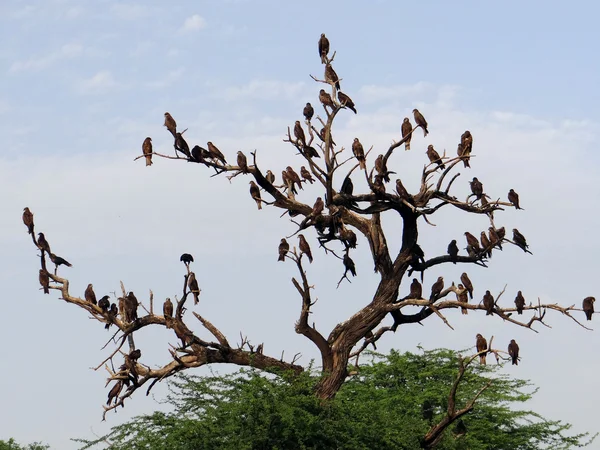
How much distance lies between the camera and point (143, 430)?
56.0 ft

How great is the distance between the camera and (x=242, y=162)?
17.0 meters

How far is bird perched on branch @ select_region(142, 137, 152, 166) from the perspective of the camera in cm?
1716

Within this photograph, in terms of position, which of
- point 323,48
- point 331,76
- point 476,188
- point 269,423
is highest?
point 323,48

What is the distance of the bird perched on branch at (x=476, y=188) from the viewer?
17.6 m

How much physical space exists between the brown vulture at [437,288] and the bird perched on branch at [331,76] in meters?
3.32

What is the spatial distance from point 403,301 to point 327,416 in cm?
213

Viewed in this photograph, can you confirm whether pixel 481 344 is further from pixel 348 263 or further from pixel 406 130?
pixel 406 130

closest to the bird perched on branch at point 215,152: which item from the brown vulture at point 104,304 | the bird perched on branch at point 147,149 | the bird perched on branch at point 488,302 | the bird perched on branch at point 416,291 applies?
the bird perched on branch at point 147,149

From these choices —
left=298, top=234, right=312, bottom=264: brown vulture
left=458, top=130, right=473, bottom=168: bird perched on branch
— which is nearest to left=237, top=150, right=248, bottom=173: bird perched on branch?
left=298, top=234, right=312, bottom=264: brown vulture

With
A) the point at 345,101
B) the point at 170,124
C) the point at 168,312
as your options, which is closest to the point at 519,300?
the point at 345,101

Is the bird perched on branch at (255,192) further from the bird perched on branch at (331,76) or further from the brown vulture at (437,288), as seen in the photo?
the brown vulture at (437,288)

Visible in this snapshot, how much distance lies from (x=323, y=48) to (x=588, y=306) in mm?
5675

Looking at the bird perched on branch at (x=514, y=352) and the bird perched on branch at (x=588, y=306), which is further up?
the bird perched on branch at (x=588, y=306)

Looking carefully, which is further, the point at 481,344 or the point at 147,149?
the point at 147,149
